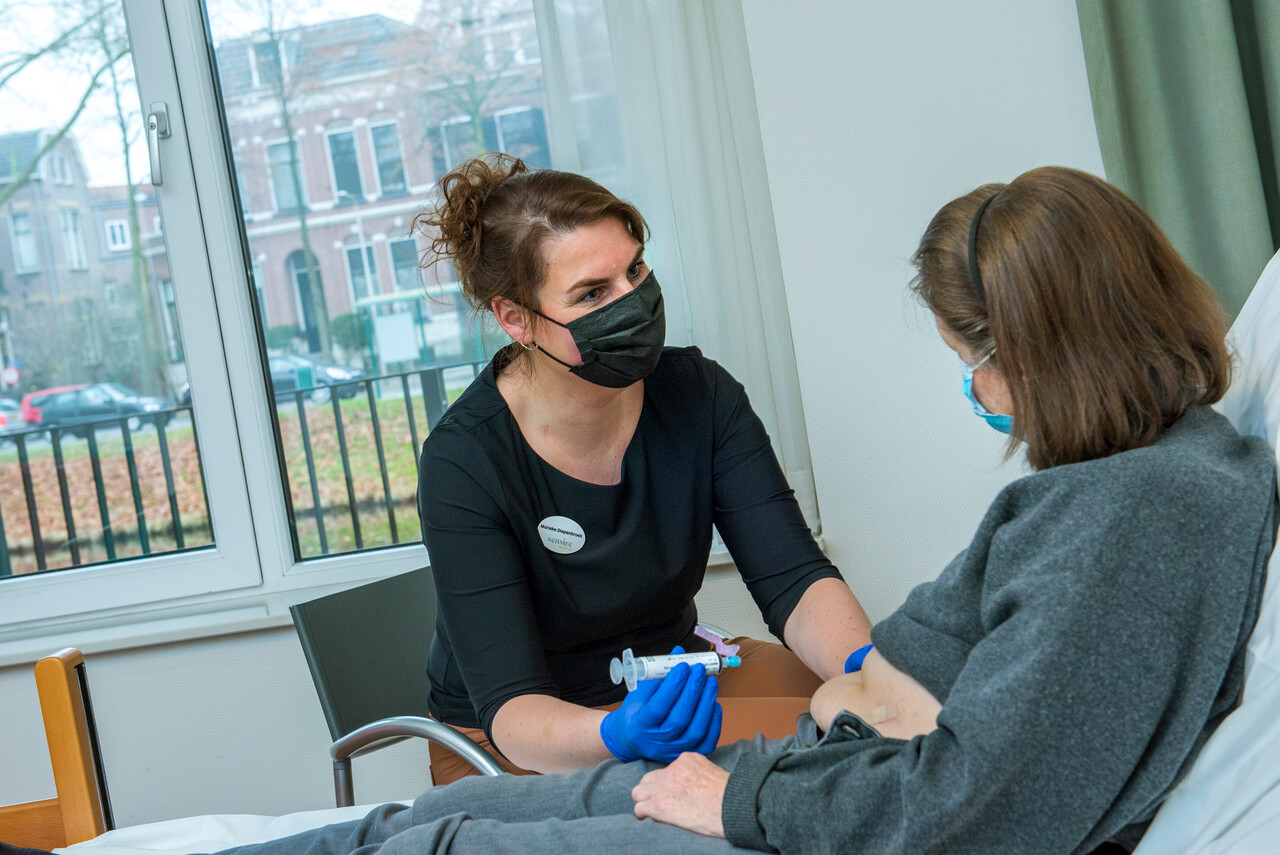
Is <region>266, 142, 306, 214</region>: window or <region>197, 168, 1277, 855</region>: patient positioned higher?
<region>266, 142, 306, 214</region>: window

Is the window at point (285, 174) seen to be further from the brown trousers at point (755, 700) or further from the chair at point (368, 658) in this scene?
the brown trousers at point (755, 700)

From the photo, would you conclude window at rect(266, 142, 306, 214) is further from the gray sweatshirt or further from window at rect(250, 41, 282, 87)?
the gray sweatshirt

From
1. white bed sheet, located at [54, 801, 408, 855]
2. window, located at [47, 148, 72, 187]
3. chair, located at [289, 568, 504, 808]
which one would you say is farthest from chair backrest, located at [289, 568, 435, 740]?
window, located at [47, 148, 72, 187]

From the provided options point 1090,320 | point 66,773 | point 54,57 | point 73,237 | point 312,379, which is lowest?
point 66,773

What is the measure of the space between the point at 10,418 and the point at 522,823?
75.5 inches

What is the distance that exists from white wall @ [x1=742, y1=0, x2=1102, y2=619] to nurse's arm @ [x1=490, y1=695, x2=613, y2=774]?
0.88m

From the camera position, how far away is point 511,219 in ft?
4.65

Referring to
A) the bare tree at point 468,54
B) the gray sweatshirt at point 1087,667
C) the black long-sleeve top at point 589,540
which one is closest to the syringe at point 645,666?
the black long-sleeve top at point 589,540

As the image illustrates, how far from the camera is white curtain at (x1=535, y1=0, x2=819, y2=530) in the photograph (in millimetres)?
1918

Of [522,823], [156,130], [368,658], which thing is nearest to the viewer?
[522,823]

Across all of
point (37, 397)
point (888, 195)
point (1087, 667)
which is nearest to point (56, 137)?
point (37, 397)

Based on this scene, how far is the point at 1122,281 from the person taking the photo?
86 centimetres

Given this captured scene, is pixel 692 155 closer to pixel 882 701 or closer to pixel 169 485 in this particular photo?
pixel 882 701

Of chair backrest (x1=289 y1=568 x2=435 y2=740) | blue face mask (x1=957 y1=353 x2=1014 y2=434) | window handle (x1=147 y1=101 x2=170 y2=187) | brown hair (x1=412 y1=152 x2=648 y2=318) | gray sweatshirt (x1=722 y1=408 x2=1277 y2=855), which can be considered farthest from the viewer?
window handle (x1=147 y1=101 x2=170 y2=187)
